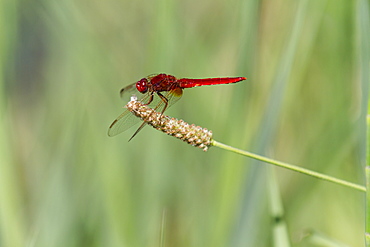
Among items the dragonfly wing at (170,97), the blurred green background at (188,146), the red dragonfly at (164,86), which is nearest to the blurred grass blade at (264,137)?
the blurred green background at (188,146)

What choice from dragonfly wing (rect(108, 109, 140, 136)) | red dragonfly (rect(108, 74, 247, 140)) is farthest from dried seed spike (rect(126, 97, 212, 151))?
red dragonfly (rect(108, 74, 247, 140))

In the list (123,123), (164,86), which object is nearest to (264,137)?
(123,123)

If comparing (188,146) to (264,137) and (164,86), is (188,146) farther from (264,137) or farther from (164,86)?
(264,137)

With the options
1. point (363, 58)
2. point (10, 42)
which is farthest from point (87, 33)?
point (363, 58)

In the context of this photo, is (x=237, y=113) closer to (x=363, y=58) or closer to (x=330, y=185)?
(x=363, y=58)

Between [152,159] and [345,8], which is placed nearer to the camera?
[152,159]

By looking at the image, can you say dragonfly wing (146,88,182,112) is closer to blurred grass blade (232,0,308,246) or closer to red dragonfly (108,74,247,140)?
red dragonfly (108,74,247,140)
